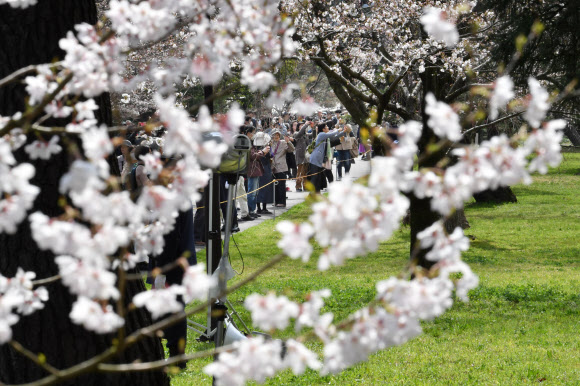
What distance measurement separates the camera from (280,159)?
1802cm

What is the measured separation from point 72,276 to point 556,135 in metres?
1.26

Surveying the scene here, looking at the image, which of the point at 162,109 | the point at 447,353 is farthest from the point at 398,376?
the point at 162,109

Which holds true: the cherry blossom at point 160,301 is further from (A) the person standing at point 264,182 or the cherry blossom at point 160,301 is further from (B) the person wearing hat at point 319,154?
(B) the person wearing hat at point 319,154

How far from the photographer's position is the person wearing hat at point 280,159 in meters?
17.9

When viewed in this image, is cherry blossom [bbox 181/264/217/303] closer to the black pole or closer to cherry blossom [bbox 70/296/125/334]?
cherry blossom [bbox 70/296/125/334]

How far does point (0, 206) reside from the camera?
1858mm

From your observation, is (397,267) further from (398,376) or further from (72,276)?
(72,276)

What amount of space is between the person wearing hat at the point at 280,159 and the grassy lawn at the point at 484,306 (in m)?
1.54

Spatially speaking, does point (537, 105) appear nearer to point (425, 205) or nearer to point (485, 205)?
point (425, 205)

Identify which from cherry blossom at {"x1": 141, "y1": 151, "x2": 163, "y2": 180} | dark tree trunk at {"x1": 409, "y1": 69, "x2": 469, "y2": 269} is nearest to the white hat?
dark tree trunk at {"x1": 409, "y1": 69, "x2": 469, "y2": 269}

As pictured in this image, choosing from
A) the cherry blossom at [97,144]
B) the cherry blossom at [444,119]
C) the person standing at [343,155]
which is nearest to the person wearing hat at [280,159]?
the person standing at [343,155]

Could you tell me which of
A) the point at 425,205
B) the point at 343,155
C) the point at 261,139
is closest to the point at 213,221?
the point at 425,205

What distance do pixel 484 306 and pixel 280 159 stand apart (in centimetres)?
990

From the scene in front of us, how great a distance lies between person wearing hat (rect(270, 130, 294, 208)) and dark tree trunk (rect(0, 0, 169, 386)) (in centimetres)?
1411
